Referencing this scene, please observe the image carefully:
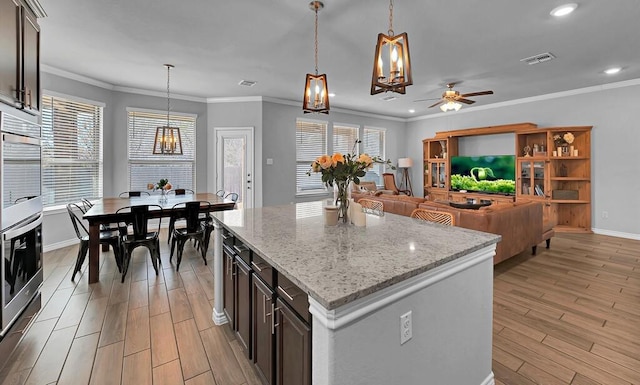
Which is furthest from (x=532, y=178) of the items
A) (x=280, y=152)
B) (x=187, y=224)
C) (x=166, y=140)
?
(x=166, y=140)

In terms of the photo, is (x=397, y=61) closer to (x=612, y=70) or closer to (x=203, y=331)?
(x=203, y=331)

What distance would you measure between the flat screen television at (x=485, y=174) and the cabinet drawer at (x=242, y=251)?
639cm

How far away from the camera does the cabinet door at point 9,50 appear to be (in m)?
1.66

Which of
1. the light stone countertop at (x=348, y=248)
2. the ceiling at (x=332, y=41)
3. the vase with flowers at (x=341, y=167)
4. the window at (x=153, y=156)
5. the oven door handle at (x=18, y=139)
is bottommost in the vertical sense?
the light stone countertop at (x=348, y=248)

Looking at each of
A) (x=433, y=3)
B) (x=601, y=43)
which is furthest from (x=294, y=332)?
(x=601, y=43)

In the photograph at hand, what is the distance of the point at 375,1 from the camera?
8.50 feet

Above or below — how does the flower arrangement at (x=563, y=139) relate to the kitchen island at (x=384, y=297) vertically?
above

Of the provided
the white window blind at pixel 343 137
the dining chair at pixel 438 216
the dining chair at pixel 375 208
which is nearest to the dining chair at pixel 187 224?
the dining chair at pixel 375 208

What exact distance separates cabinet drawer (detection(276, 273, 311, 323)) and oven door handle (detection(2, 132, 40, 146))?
5.62 ft

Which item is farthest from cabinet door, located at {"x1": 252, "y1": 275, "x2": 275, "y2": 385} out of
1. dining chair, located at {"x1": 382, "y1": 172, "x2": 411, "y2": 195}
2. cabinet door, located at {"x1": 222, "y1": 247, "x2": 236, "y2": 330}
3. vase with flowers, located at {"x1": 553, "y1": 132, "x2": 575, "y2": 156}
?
dining chair, located at {"x1": 382, "y1": 172, "x2": 411, "y2": 195}

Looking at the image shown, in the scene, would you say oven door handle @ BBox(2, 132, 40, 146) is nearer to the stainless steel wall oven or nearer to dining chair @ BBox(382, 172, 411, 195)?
the stainless steel wall oven

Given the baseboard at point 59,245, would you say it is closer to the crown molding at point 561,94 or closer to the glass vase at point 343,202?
the glass vase at point 343,202

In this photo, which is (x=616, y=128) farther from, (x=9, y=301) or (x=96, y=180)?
(x=96, y=180)

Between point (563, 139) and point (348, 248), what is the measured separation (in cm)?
630
